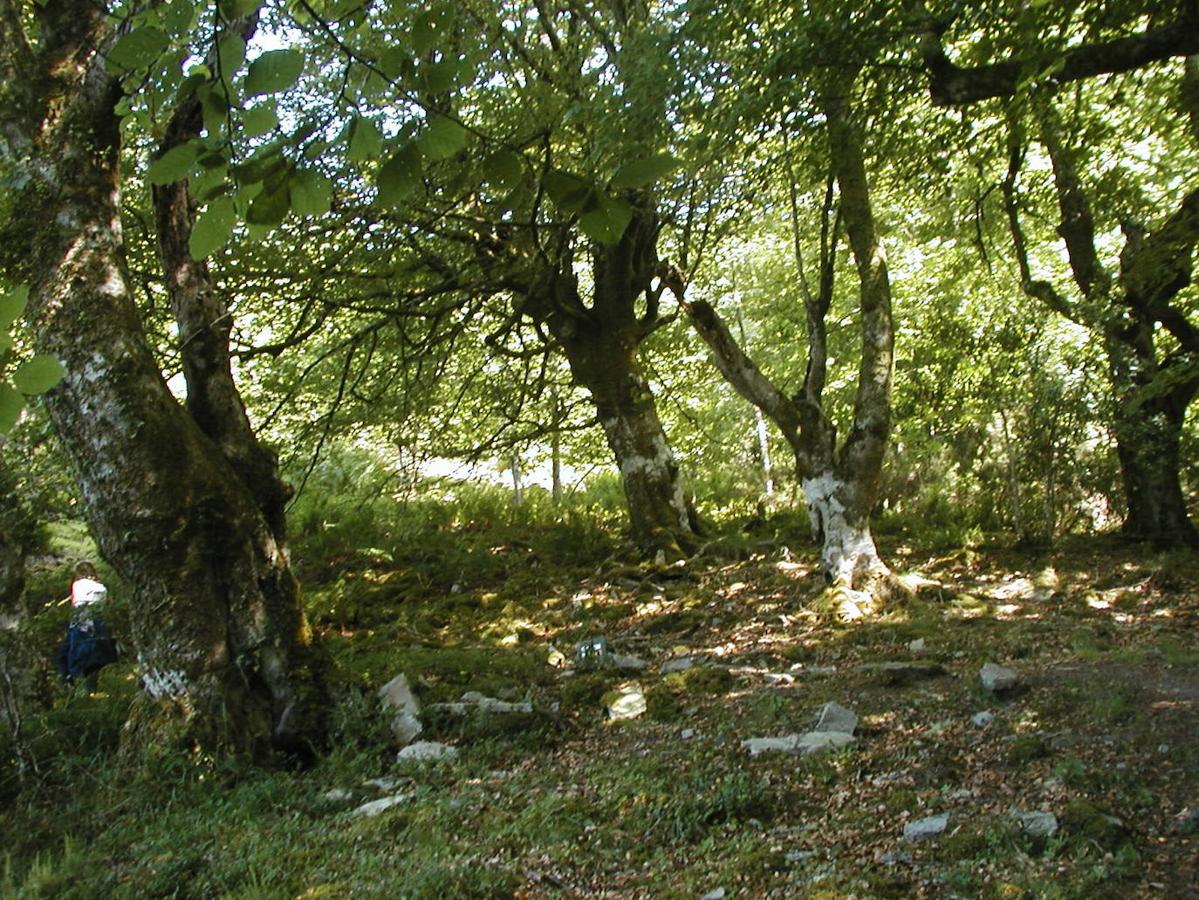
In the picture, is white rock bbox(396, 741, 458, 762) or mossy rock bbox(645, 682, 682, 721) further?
mossy rock bbox(645, 682, 682, 721)

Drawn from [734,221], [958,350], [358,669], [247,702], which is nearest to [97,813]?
[247,702]

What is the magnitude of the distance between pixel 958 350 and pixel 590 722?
7.68 metres

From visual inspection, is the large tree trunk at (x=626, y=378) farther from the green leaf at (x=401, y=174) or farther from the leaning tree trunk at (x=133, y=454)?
the green leaf at (x=401, y=174)

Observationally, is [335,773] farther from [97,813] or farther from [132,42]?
[132,42]

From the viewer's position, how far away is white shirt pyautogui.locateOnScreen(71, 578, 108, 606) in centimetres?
842

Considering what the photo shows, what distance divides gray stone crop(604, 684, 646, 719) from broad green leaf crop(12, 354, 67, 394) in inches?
210

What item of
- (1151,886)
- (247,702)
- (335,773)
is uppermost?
(247,702)

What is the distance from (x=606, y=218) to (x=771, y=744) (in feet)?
13.6

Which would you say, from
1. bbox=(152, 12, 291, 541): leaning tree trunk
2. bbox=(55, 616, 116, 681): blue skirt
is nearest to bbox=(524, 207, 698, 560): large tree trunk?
bbox=(152, 12, 291, 541): leaning tree trunk

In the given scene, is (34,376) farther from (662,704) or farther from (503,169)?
(662,704)

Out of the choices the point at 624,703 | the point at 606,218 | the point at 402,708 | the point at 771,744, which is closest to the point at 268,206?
the point at 606,218

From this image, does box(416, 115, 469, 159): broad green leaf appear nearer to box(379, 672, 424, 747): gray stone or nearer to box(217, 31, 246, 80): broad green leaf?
box(217, 31, 246, 80): broad green leaf

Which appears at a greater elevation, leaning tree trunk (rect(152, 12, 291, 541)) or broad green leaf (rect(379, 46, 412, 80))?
leaning tree trunk (rect(152, 12, 291, 541))

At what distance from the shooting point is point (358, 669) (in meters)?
7.61
